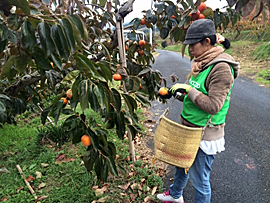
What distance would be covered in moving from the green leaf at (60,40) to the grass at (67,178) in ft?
4.00

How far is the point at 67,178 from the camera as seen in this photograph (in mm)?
2223

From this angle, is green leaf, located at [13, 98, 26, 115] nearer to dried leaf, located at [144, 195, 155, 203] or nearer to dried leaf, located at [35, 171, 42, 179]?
dried leaf, located at [35, 171, 42, 179]

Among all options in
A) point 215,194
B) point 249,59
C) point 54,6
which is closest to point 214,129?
point 215,194

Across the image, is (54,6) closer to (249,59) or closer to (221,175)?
(221,175)

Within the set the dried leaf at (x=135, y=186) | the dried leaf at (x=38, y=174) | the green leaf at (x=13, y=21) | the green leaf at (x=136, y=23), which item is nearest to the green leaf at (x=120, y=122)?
the green leaf at (x=13, y=21)

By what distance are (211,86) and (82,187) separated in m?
1.65

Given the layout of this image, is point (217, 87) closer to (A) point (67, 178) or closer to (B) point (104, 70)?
(B) point (104, 70)

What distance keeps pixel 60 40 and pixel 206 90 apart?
0.92 m

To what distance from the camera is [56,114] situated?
123cm

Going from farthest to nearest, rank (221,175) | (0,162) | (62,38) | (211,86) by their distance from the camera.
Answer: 1. (0,162)
2. (221,175)
3. (211,86)
4. (62,38)

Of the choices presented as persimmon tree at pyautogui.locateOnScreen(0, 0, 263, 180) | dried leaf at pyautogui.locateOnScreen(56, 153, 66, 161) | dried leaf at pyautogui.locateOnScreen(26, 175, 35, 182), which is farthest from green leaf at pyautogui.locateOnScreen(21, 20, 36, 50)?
dried leaf at pyautogui.locateOnScreen(56, 153, 66, 161)

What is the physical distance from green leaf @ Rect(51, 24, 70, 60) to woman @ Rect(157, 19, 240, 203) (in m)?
0.78

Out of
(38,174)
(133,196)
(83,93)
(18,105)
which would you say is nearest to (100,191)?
(133,196)

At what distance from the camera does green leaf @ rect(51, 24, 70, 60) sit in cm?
81
